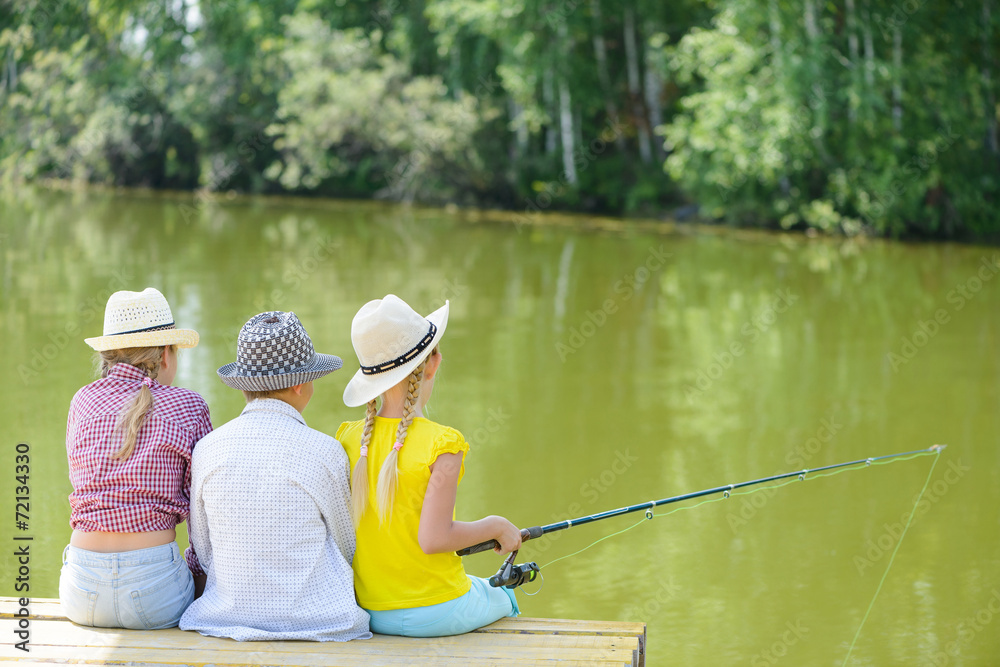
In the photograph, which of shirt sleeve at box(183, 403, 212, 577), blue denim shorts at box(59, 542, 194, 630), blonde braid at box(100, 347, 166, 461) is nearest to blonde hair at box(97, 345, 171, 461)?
blonde braid at box(100, 347, 166, 461)

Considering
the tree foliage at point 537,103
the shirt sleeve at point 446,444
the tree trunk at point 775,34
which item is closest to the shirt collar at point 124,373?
the shirt sleeve at point 446,444

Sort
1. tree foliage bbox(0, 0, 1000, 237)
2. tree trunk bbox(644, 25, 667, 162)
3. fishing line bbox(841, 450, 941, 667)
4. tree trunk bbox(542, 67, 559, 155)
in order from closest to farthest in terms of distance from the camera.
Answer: fishing line bbox(841, 450, 941, 667)
tree foliage bbox(0, 0, 1000, 237)
tree trunk bbox(542, 67, 559, 155)
tree trunk bbox(644, 25, 667, 162)

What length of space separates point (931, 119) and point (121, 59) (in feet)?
63.8

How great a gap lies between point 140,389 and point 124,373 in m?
0.10

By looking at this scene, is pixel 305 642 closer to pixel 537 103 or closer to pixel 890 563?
pixel 890 563

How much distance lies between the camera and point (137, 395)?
9.71 ft

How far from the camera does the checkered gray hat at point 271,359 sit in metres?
2.85

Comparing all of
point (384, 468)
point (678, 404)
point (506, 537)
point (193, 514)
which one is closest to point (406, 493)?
point (384, 468)

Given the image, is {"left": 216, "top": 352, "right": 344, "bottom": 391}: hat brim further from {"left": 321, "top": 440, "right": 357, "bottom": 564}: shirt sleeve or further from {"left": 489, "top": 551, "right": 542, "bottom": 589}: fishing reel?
{"left": 489, "top": 551, "right": 542, "bottom": 589}: fishing reel

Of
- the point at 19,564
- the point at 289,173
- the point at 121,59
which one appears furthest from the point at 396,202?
the point at 19,564

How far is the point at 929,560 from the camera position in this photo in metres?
4.93

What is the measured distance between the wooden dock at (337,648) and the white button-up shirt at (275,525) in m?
0.06

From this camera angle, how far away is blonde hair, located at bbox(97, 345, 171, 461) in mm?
2891

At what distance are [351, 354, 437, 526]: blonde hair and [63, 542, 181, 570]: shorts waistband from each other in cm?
51
